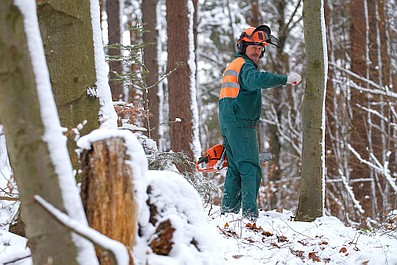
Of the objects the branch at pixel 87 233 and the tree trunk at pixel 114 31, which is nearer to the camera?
the branch at pixel 87 233

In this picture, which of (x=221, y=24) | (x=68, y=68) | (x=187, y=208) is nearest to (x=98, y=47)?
(x=68, y=68)

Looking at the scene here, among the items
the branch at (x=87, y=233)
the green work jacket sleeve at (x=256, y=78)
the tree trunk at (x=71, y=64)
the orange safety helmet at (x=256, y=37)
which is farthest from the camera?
the orange safety helmet at (x=256, y=37)

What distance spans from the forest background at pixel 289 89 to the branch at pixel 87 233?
23.8 feet

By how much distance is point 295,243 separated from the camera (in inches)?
211

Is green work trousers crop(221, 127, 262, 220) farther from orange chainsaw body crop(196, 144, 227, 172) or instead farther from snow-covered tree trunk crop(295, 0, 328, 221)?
snow-covered tree trunk crop(295, 0, 328, 221)

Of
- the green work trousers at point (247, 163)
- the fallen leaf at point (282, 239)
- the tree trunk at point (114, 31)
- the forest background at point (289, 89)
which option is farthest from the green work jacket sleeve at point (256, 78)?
the tree trunk at point (114, 31)

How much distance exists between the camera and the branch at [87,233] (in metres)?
2.43

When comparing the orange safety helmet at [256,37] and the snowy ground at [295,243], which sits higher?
the orange safety helmet at [256,37]

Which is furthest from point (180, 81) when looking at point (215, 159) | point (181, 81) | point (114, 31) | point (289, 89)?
point (289, 89)

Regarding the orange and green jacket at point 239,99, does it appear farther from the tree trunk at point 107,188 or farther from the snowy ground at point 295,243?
the tree trunk at point 107,188

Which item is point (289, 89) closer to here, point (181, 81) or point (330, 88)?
point (330, 88)

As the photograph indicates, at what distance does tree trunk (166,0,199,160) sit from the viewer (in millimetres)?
9984

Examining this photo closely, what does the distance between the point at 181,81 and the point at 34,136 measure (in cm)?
757

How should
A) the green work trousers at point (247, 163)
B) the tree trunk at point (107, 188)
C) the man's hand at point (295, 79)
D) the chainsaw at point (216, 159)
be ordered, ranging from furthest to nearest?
1. the chainsaw at point (216, 159)
2. the green work trousers at point (247, 163)
3. the man's hand at point (295, 79)
4. the tree trunk at point (107, 188)
